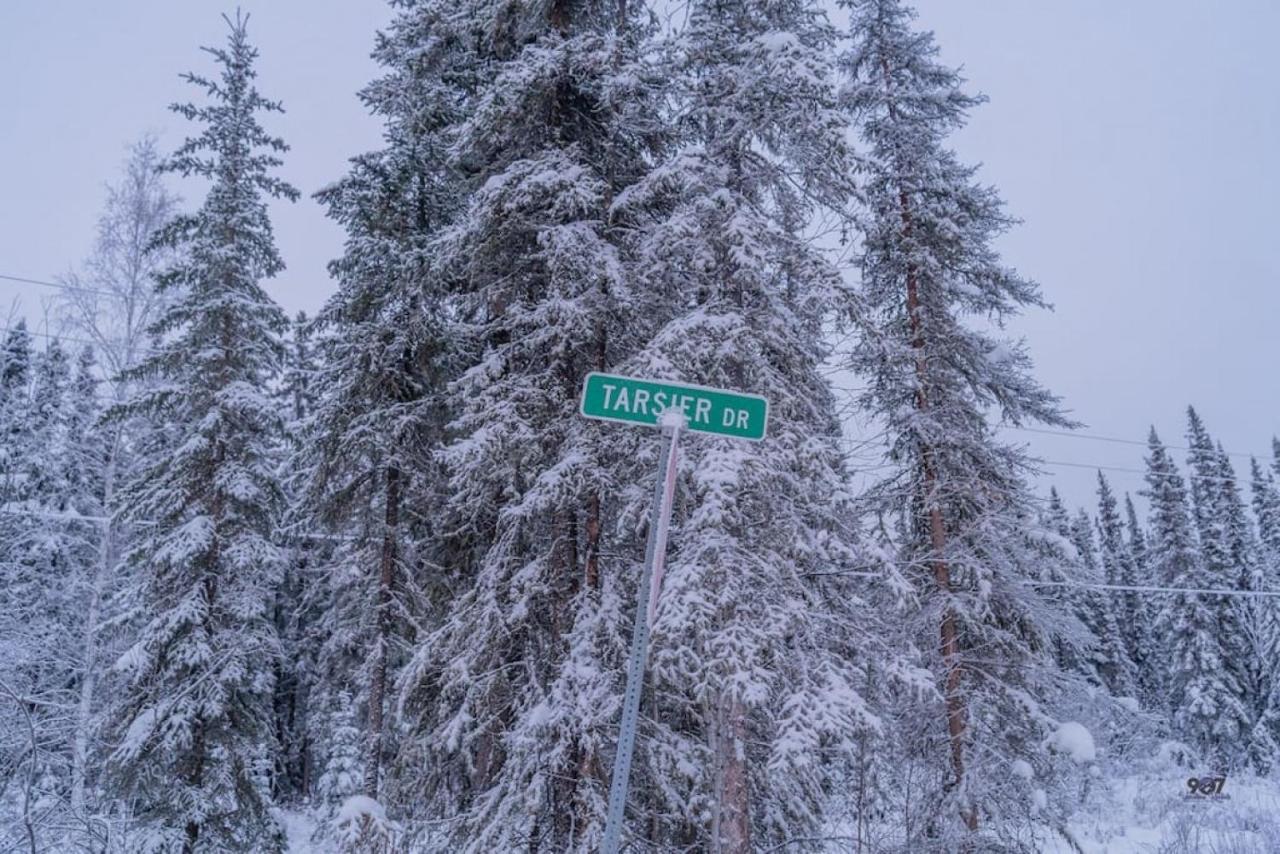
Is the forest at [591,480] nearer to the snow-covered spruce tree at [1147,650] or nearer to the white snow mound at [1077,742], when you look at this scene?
the white snow mound at [1077,742]

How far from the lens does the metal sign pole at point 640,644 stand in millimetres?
3160

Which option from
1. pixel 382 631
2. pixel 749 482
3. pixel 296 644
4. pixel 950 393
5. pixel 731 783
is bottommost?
pixel 296 644

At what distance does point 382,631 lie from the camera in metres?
12.0

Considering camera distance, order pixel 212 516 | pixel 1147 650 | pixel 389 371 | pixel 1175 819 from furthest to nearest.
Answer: pixel 1147 650 < pixel 212 516 < pixel 389 371 < pixel 1175 819

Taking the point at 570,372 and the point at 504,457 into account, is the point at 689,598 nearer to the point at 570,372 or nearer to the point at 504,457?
the point at 504,457

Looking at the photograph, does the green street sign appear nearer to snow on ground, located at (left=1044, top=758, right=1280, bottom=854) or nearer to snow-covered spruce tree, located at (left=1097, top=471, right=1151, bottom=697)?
snow on ground, located at (left=1044, top=758, right=1280, bottom=854)

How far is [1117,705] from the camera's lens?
10.7 metres

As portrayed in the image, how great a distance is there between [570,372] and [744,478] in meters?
3.30

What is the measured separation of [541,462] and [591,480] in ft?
3.39

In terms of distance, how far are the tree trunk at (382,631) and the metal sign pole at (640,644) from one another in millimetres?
9239

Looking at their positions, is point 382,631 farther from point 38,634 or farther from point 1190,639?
point 1190,639

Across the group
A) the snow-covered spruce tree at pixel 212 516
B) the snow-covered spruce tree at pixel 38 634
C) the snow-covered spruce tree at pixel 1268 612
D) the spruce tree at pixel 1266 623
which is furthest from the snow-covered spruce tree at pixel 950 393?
the snow-covered spruce tree at pixel 1268 612

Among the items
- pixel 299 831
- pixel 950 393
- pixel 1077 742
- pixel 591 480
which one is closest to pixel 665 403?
pixel 591 480

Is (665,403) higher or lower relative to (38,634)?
higher
